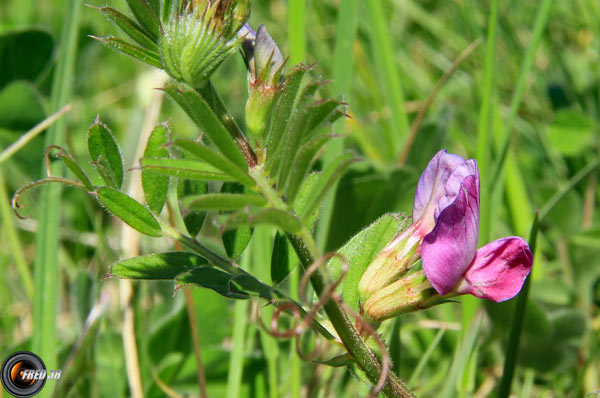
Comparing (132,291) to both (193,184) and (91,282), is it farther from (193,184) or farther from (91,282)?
(193,184)

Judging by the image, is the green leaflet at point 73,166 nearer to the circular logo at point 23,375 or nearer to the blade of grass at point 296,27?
the circular logo at point 23,375

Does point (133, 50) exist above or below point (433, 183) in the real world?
above

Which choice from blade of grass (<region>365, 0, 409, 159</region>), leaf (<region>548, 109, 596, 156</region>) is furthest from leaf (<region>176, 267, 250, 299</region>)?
leaf (<region>548, 109, 596, 156</region>)

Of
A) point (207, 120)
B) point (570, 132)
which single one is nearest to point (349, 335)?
point (207, 120)

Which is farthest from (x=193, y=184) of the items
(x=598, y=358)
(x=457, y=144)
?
(x=457, y=144)

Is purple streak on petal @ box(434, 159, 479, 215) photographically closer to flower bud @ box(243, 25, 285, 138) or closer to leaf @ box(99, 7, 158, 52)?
flower bud @ box(243, 25, 285, 138)

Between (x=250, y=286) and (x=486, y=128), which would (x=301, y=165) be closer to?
(x=250, y=286)
